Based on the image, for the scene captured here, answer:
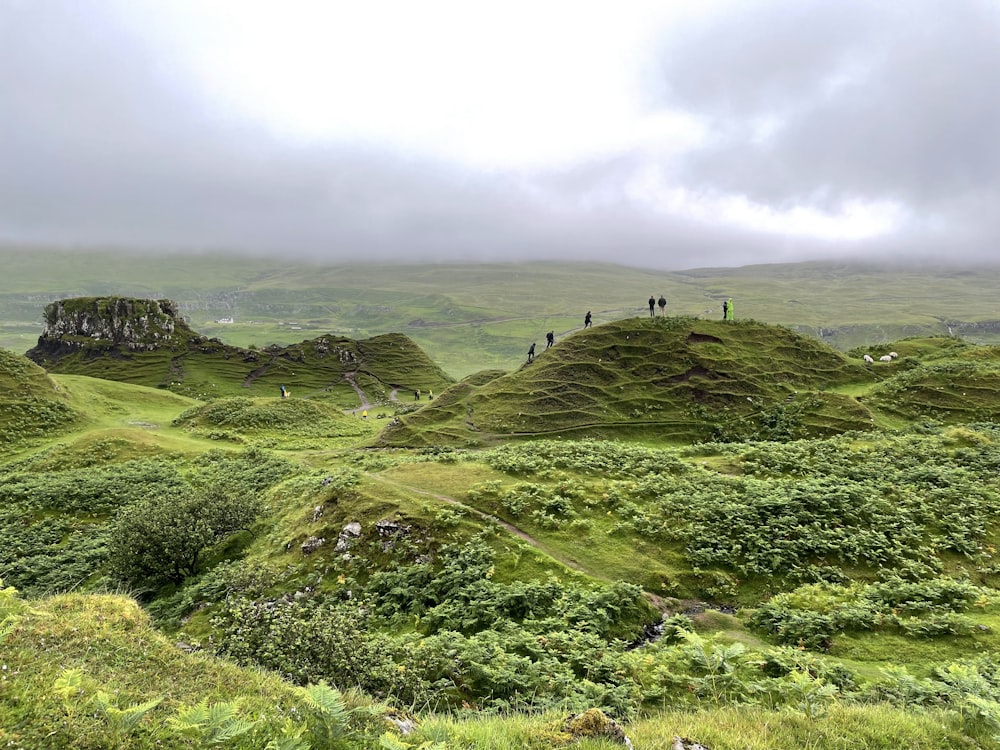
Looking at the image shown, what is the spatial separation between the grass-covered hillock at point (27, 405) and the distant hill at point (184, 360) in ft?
140

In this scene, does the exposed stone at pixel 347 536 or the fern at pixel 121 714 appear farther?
the exposed stone at pixel 347 536

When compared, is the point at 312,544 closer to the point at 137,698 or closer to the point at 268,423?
the point at 137,698

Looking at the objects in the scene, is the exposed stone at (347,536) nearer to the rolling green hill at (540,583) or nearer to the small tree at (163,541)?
the rolling green hill at (540,583)

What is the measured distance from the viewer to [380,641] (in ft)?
50.9

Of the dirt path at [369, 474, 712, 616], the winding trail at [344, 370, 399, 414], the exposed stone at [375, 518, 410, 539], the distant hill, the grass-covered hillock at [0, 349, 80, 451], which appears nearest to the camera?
the dirt path at [369, 474, 712, 616]

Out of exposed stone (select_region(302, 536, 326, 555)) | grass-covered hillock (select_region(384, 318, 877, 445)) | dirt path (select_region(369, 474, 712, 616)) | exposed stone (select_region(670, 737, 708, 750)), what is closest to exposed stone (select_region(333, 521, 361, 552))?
exposed stone (select_region(302, 536, 326, 555))

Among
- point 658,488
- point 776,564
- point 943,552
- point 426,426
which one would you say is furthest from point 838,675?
point 426,426

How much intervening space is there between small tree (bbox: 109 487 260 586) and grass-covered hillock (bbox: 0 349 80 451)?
4898 cm

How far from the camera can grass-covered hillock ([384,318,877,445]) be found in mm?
52969

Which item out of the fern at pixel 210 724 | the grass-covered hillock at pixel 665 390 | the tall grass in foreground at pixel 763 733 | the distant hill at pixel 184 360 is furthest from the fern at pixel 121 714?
the distant hill at pixel 184 360

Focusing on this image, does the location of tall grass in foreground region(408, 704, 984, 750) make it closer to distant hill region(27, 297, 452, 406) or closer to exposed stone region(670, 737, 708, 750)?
exposed stone region(670, 737, 708, 750)

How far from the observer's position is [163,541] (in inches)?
967

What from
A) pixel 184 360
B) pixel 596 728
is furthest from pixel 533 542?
pixel 184 360

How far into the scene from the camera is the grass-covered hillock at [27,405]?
5872 centimetres
